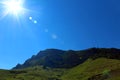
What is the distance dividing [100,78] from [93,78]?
10088mm

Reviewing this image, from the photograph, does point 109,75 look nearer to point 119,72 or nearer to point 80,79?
point 119,72

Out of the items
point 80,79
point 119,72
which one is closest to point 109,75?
point 119,72

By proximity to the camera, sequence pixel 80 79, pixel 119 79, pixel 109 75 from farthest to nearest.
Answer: pixel 80 79
pixel 109 75
pixel 119 79

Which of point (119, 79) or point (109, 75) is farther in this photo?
point (109, 75)

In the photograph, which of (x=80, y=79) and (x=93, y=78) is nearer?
(x=93, y=78)

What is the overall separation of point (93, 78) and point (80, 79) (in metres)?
27.4

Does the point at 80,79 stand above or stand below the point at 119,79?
above

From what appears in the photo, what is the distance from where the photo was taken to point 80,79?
19900 cm

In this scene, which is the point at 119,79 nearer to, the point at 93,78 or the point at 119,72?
the point at 119,72

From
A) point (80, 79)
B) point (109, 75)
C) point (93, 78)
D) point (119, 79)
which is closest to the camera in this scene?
point (119, 79)

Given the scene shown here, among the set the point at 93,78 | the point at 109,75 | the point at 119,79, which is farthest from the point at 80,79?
the point at 119,79

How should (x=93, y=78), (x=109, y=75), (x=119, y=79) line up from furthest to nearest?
(x=93, y=78)
(x=109, y=75)
(x=119, y=79)

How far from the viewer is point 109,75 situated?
507ft

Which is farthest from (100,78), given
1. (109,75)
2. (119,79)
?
(119,79)
